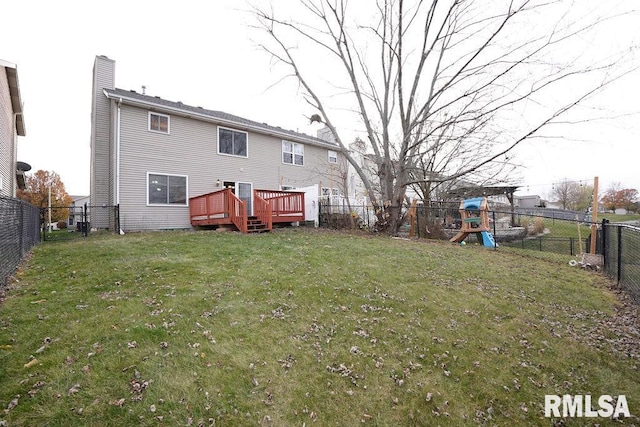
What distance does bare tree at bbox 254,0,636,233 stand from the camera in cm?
866

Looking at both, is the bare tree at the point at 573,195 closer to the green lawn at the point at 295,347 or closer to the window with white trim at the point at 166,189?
the green lawn at the point at 295,347

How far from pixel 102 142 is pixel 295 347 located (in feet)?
42.7

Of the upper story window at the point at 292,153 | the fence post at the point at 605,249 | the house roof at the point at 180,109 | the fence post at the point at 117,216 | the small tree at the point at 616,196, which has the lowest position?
the fence post at the point at 605,249

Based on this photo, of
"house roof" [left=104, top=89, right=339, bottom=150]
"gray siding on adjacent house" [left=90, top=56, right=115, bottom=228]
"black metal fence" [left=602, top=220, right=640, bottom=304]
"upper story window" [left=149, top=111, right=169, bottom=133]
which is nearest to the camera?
"black metal fence" [left=602, top=220, right=640, bottom=304]

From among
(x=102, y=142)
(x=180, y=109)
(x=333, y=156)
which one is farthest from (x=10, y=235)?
(x=333, y=156)

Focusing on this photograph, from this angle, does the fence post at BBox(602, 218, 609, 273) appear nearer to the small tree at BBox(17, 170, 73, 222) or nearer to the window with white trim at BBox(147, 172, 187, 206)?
the window with white trim at BBox(147, 172, 187, 206)

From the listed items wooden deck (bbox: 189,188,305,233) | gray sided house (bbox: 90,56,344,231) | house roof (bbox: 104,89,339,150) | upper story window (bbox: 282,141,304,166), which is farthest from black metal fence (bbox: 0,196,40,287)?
upper story window (bbox: 282,141,304,166)

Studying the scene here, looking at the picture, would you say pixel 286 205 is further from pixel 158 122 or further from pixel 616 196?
pixel 616 196

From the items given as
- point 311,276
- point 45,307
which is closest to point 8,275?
point 45,307

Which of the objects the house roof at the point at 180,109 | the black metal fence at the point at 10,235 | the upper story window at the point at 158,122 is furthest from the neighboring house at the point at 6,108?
the upper story window at the point at 158,122

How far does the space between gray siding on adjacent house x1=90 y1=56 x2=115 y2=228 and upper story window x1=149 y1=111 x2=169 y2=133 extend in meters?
1.55

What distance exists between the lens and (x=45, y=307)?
3.67 metres

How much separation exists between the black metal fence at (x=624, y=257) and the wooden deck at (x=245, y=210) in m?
9.01

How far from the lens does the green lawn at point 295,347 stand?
7.48ft
